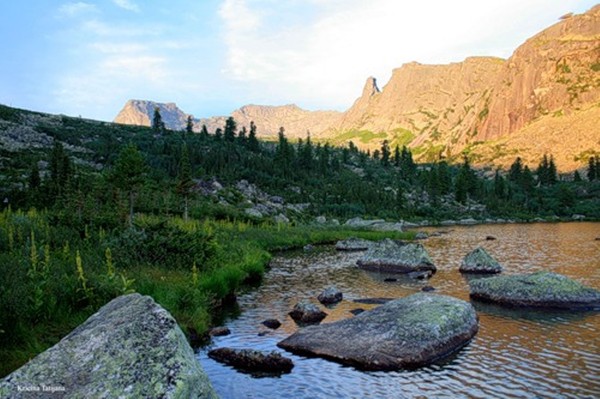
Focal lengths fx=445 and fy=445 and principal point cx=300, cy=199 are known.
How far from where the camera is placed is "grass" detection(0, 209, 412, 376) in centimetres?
1202

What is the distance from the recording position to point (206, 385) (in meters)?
7.44

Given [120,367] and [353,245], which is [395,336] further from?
[353,245]

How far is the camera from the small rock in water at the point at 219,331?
57.6 feet

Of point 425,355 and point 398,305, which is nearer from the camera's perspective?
point 425,355

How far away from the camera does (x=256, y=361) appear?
563 inches

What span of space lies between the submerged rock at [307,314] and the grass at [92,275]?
12.5 feet

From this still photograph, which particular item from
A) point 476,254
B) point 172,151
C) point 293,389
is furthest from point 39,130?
point 293,389

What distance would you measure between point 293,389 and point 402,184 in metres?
151

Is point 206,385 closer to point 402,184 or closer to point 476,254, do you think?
point 476,254

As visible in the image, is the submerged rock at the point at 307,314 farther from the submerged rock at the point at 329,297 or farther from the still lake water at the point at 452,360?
the submerged rock at the point at 329,297

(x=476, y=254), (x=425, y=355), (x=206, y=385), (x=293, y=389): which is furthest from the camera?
(x=476, y=254)

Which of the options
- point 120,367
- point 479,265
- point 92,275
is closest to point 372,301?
point 479,265

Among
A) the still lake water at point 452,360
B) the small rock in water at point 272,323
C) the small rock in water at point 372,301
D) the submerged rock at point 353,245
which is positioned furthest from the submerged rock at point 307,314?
the submerged rock at point 353,245

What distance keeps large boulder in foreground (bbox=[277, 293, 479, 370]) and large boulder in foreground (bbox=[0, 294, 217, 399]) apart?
8.41 metres
